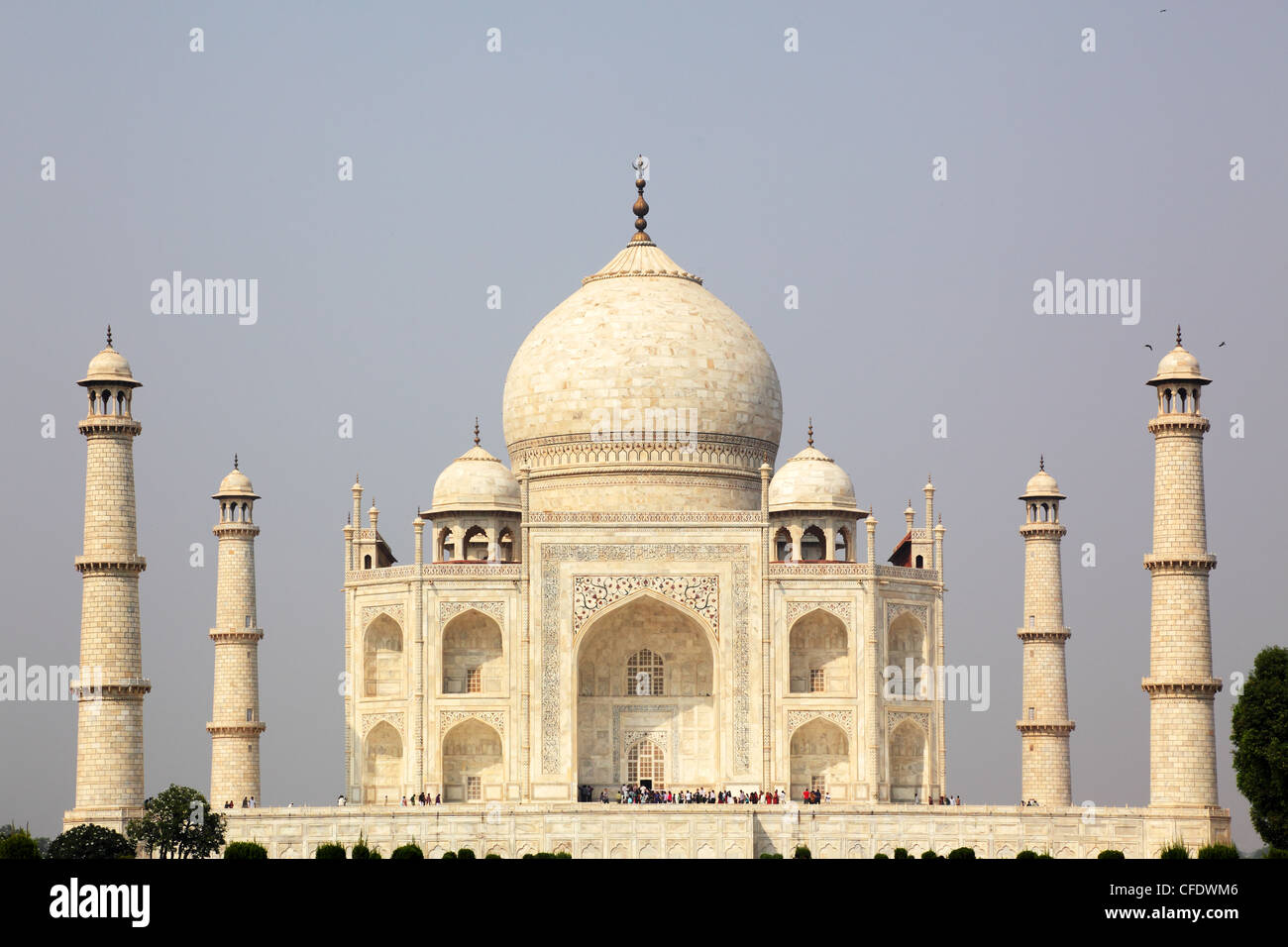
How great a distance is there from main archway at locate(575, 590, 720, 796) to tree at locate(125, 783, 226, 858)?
8.31 meters

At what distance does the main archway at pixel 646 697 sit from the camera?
4203 centimetres

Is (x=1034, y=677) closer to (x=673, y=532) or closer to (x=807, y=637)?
(x=807, y=637)

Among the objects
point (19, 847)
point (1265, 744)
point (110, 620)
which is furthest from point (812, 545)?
point (19, 847)

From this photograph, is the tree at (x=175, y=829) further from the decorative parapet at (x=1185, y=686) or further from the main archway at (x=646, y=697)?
the decorative parapet at (x=1185, y=686)

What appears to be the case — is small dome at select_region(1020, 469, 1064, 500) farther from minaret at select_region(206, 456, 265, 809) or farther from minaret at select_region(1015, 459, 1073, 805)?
minaret at select_region(206, 456, 265, 809)

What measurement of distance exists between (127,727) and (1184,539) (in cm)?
1779

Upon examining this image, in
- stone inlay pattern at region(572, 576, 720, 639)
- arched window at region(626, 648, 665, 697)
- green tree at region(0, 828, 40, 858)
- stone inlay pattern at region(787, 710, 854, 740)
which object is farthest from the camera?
arched window at region(626, 648, 665, 697)

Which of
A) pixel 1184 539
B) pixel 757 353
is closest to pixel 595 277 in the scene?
pixel 757 353

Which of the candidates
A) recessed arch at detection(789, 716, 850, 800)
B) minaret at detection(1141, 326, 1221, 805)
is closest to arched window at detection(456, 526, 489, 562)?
recessed arch at detection(789, 716, 850, 800)

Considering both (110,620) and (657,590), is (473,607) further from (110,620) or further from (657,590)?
(110,620)

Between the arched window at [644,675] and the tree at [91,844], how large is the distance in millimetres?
10924

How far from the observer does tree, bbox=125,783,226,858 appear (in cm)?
3509

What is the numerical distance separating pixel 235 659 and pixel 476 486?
5.68 m

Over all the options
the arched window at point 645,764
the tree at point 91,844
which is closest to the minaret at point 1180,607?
the arched window at point 645,764
